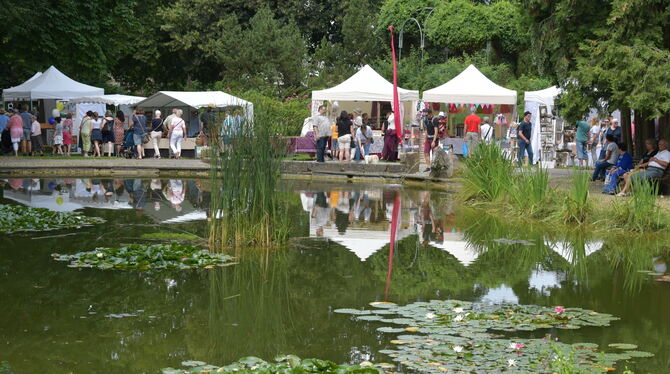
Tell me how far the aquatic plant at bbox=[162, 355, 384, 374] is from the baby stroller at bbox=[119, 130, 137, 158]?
23878 millimetres

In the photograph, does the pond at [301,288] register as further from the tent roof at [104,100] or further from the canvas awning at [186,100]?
the tent roof at [104,100]

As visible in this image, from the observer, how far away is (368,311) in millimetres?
7984

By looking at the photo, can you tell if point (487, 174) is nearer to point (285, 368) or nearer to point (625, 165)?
point (625, 165)

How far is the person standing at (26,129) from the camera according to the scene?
93.0 ft

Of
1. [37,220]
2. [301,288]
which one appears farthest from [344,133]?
[301,288]

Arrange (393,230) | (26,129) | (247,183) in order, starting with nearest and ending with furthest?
(247,183) < (393,230) < (26,129)

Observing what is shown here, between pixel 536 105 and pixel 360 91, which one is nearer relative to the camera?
pixel 360 91

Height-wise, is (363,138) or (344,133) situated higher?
(344,133)

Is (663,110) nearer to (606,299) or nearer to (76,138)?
(606,299)

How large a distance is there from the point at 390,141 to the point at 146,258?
1733cm

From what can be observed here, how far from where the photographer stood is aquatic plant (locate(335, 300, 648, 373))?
616 cm

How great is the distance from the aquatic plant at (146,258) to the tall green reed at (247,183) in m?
0.66

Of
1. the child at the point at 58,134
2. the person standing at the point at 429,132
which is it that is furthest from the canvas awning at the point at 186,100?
the person standing at the point at 429,132

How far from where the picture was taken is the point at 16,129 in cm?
2797
